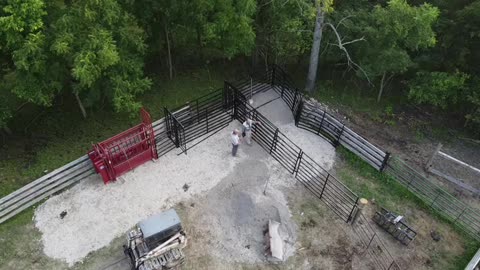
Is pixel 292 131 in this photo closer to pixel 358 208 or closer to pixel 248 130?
pixel 248 130

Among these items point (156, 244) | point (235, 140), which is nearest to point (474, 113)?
point (235, 140)

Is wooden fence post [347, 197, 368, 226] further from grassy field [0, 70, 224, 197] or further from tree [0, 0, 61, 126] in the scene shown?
tree [0, 0, 61, 126]

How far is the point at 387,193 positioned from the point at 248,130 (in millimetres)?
5674

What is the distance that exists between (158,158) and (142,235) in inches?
159

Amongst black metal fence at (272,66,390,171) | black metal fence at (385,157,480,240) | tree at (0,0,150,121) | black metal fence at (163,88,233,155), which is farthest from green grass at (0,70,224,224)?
black metal fence at (385,157,480,240)

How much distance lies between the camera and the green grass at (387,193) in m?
13.3

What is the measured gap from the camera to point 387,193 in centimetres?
1470

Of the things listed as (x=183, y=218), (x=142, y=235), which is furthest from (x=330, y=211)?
(x=142, y=235)

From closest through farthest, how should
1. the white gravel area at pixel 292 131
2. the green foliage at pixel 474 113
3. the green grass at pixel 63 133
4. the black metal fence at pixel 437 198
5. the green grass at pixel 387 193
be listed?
the green grass at pixel 387 193, the black metal fence at pixel 437 198, the green grass at pixel 63 133, the white gravel area at pixel 292 131, the green foliage at pixel 474 113

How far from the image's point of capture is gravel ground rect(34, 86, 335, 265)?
41.9 ft

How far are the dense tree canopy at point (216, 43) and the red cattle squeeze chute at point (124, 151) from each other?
1.04m

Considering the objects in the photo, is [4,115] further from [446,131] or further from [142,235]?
[446,131]

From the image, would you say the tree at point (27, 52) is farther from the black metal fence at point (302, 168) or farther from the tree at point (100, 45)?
the black metal fence at point (302, 168)

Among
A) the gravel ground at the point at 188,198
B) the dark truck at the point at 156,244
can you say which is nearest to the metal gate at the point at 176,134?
the gravel ground at the point at 188,198
